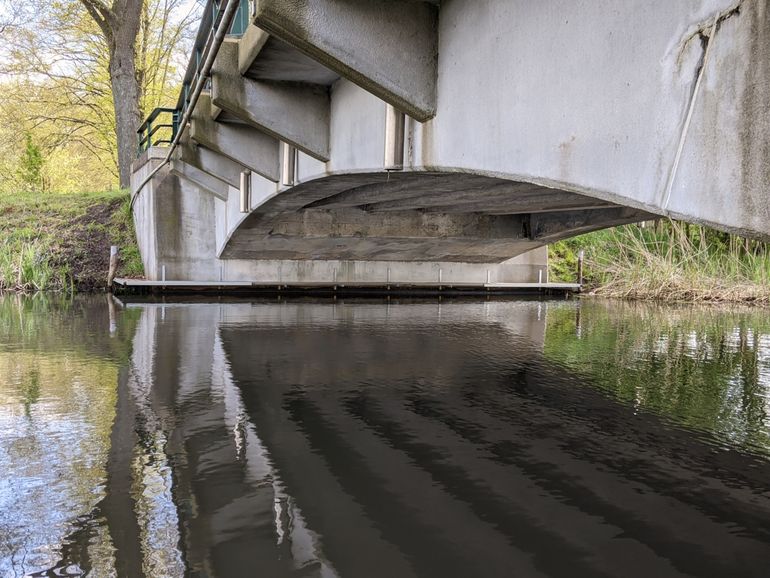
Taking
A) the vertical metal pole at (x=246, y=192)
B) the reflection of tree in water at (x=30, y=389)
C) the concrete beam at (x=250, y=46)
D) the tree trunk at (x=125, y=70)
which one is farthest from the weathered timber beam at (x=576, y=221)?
the tree trunk at (x=125, y=70)

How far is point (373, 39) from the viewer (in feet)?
17.6

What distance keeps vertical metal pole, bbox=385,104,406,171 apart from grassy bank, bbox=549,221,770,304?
1601 centimetres

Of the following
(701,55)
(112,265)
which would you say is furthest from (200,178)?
(701,55)

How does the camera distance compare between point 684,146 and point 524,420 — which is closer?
point 684,146

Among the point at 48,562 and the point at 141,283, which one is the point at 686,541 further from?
the point at 141,283

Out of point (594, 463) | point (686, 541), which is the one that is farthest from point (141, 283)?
point (686, 541)

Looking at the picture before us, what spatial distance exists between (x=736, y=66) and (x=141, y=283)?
18381mm

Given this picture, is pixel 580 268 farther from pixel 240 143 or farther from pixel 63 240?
pixel 63 240

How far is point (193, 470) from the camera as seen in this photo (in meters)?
4.86

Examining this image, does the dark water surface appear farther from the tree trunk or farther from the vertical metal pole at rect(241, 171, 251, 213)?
the tree trunk

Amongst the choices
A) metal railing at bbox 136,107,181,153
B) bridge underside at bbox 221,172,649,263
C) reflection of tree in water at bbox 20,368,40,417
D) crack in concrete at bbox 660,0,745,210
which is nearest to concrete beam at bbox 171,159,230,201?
metal railing at bbox 136,107,181,153

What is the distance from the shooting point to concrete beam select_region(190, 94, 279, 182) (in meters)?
11.7

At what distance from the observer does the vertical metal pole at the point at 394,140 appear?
21.3ft

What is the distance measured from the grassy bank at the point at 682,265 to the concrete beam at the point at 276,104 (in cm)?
1463
